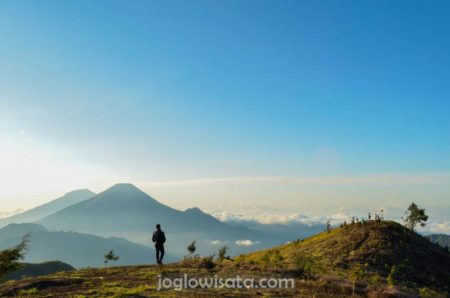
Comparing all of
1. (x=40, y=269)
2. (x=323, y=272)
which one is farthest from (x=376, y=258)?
(x=40, y=269)

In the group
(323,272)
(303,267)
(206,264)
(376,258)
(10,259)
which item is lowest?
(376,258)

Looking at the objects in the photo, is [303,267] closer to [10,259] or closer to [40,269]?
[10,259]

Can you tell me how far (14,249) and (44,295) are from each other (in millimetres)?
2938

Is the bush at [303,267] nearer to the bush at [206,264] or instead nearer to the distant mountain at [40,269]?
the bush at [206,264]

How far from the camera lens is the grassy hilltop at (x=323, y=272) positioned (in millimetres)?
13641

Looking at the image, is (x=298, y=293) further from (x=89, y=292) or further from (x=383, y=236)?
(x=383, y=236)

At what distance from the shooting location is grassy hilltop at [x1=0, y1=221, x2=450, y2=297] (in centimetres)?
1364

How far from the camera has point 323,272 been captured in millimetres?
19875

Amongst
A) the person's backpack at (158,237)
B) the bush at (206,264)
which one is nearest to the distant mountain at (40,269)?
the person's backpack at (158,237)

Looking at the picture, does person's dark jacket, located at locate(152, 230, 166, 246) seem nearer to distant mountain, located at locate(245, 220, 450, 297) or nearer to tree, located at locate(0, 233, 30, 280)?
distant mountain, located at locate(245, 220, 450, 297)

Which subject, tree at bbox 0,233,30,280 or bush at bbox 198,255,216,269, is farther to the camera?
bush at bbox 198,255,216,269

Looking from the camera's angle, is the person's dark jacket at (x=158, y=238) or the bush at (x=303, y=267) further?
the person's dark jacket at (x=158, y=238)

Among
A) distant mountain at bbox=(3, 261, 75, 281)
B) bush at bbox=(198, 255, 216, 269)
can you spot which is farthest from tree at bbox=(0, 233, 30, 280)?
distant mountain at bbox=(3, 261, 75, 281)

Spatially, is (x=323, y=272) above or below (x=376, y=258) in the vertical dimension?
above
